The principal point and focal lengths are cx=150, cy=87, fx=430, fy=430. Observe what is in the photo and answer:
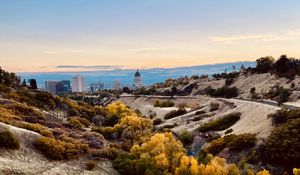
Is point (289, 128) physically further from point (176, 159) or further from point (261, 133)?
point (176, 159)

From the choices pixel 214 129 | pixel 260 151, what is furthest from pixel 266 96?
pixel 260 151

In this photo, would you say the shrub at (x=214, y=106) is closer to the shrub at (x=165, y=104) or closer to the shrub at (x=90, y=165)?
the shrub at (x=165, y=104)

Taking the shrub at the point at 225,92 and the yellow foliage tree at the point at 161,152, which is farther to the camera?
the shrub at the point at 225,92

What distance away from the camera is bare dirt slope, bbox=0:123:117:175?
29.2 m

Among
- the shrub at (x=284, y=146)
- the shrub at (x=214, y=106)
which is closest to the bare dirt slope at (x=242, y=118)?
the shrub at (x=214, y=106)

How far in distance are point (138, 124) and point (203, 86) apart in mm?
86171

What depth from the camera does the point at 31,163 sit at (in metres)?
31.0

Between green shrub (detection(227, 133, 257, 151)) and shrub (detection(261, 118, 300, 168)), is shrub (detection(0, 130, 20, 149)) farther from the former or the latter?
shrub (detection(261, 118, 300, 168))

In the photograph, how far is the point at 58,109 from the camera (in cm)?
7325

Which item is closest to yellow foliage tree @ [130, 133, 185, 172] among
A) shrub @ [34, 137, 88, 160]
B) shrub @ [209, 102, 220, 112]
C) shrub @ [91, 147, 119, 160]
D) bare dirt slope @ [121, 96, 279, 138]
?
shrub @ [91, 147, 119, 160]

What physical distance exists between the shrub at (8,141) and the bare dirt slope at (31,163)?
517 millimetres

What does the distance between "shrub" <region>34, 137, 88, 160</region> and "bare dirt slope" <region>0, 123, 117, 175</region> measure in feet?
1.98

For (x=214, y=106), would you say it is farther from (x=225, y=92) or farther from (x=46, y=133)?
(x=46, y=133)

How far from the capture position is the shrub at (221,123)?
209 feet
